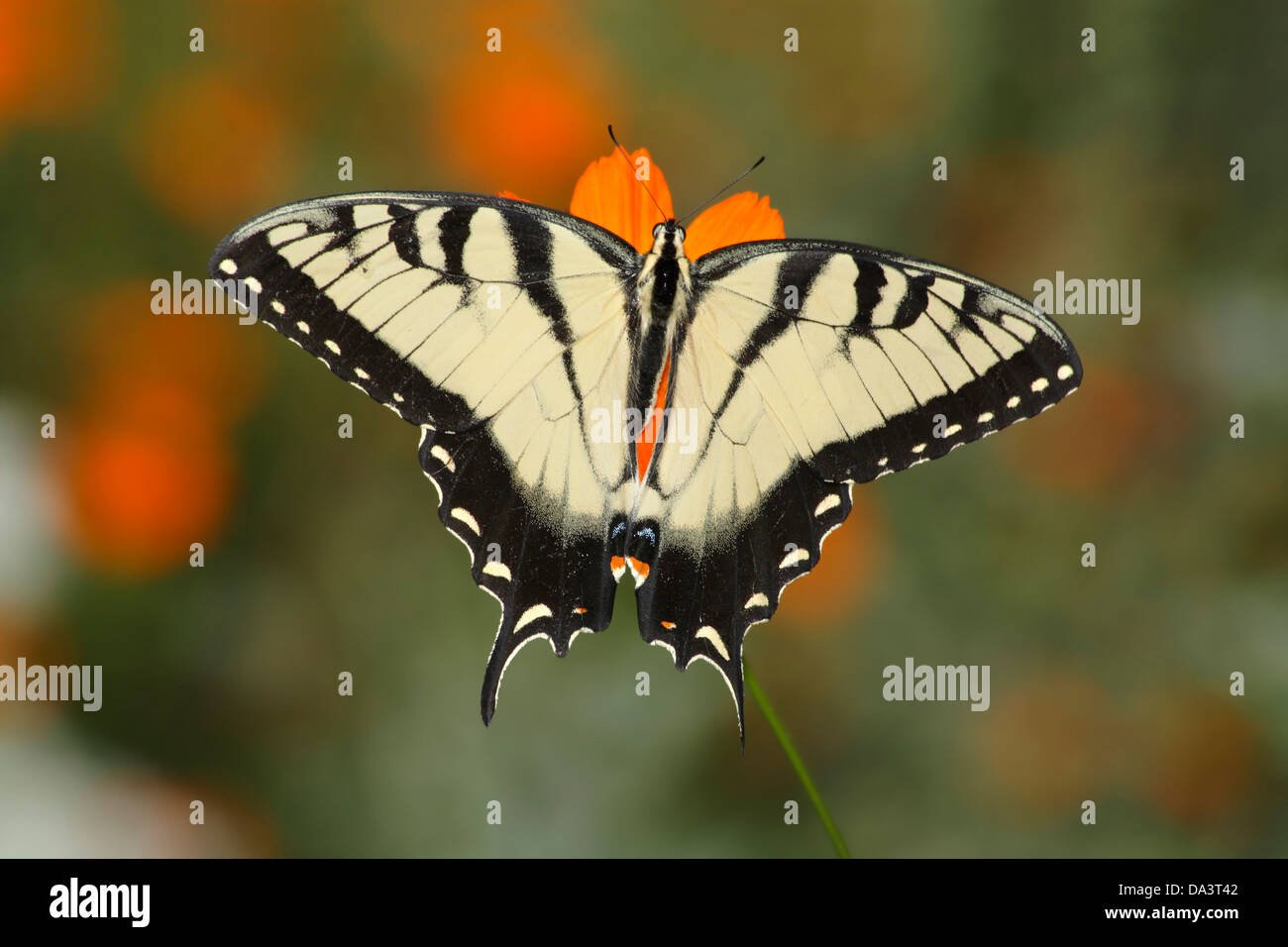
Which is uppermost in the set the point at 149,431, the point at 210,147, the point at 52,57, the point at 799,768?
the point at 52,57

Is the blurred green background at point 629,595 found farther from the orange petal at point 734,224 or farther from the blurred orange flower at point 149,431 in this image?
the orange petal at point 734,224

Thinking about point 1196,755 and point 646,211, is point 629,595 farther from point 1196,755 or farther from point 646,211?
point 1196,755

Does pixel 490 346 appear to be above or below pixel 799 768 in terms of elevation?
above

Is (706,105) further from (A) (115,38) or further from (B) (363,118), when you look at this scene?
(A) (115,38)

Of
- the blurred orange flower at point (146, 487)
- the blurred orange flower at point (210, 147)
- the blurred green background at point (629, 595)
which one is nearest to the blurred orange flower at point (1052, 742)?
the blurred green background at point (629, 595)

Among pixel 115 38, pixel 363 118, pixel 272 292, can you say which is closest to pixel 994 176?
pixel 363 118

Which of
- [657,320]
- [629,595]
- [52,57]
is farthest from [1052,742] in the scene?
[52,57]

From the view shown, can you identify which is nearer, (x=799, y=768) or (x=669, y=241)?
(x=799, y=768)
